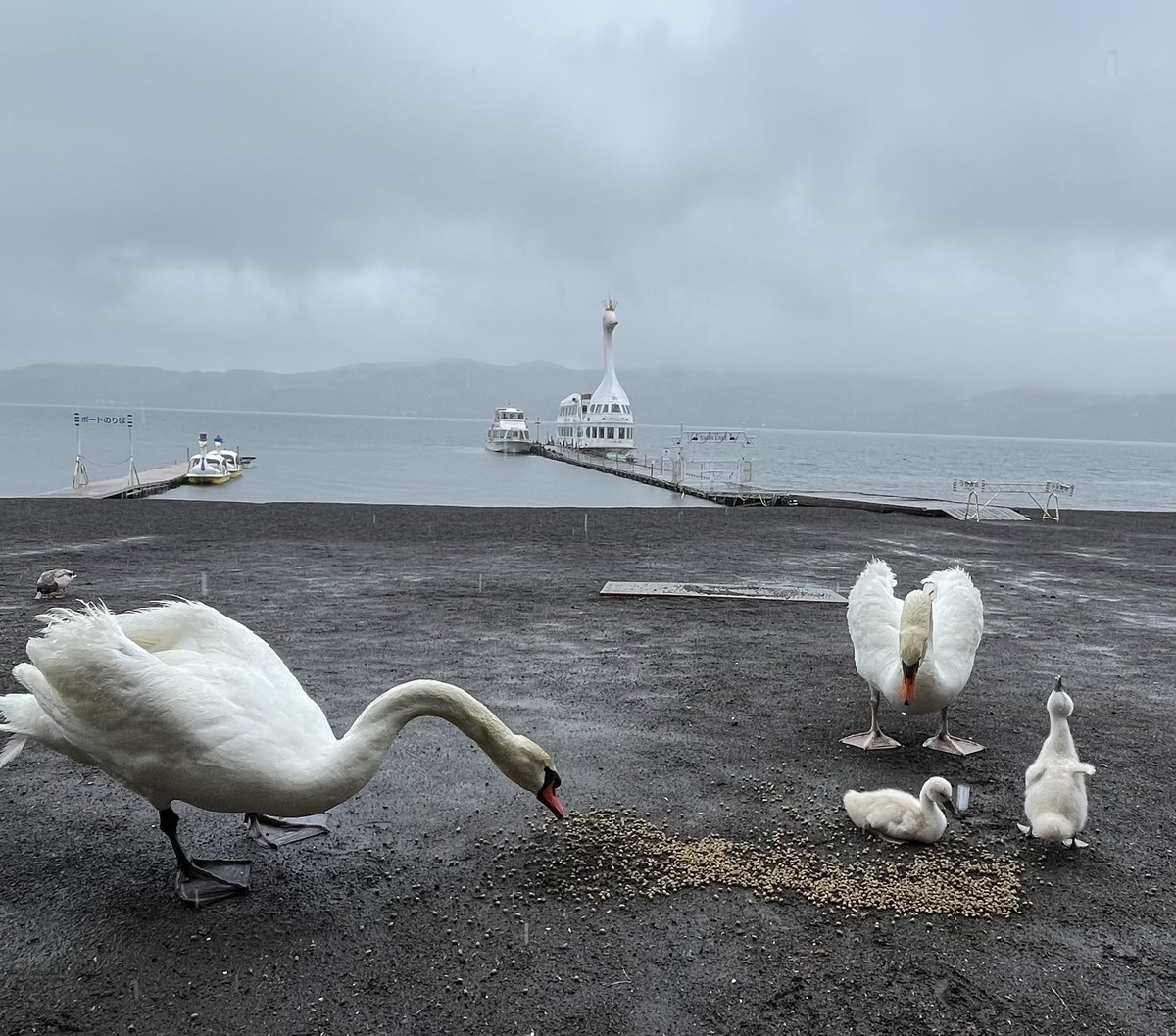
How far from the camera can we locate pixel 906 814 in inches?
208

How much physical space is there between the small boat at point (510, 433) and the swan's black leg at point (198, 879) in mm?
100859

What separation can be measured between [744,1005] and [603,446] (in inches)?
3894

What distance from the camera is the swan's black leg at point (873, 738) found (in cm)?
690

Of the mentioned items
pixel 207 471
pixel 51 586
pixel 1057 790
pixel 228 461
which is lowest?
pixel 207 471

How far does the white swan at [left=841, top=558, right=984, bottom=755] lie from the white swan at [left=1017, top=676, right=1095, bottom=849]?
956 millimetres

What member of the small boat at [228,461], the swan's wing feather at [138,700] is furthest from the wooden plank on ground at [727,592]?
the small boat at [228,461]

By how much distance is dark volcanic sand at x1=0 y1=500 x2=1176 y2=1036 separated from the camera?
389 cm

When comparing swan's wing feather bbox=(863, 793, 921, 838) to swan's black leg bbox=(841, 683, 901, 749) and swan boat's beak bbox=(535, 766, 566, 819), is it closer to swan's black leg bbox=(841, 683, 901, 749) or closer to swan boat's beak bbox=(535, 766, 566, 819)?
swan's black leg bbox=(841, 683, 901, 749)

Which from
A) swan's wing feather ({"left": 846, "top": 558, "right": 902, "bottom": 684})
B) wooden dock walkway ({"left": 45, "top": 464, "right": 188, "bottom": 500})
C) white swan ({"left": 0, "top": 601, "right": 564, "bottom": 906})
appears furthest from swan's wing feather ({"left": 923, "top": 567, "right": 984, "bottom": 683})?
wooden dock walkway ({"left": 45, "top": 464, "right": 188, "bottom": 500})

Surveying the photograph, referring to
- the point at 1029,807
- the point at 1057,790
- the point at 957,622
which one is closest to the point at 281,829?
the point at 1029,807

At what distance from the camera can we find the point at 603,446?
10225cm

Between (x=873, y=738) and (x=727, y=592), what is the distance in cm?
626

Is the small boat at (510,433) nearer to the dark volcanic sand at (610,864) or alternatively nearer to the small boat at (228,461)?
the small boat at (228,461)

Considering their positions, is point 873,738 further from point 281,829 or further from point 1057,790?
point 281,829
